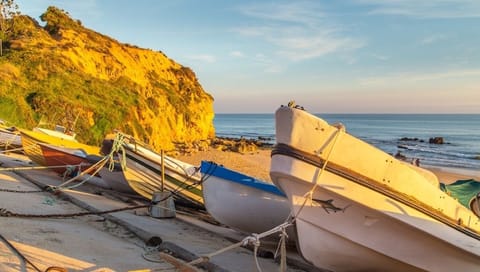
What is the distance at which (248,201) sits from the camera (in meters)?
7.70

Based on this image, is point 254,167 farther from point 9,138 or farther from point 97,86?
point 9,138

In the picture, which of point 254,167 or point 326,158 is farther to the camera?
point 254,167

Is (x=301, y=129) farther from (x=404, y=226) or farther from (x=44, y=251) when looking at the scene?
(x=44, y=251)

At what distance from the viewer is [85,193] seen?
11.3 m

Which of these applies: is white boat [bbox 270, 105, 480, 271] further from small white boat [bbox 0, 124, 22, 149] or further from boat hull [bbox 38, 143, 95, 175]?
small white boat [bbox 0, 124, 22, 149]

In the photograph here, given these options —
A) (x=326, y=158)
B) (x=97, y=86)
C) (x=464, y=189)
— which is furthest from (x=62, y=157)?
(x=97, y=86)

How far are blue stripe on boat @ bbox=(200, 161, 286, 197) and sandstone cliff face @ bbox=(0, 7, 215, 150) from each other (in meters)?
14.9

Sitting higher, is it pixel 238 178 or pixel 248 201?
pixel 238 178

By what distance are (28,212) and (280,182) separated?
15.7ft

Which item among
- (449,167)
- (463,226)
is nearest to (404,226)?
(463,226)

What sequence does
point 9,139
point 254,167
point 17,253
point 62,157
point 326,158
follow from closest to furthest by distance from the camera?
point 17,253
point 326,158
point 62,157
point 9,139
point 254,167

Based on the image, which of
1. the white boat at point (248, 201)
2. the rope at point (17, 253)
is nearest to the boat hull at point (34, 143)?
the white boat at point (248, 201)

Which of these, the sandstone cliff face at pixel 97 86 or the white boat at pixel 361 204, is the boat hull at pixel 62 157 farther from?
the white boat at pixel 361 204

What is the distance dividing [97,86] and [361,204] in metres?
25.8
